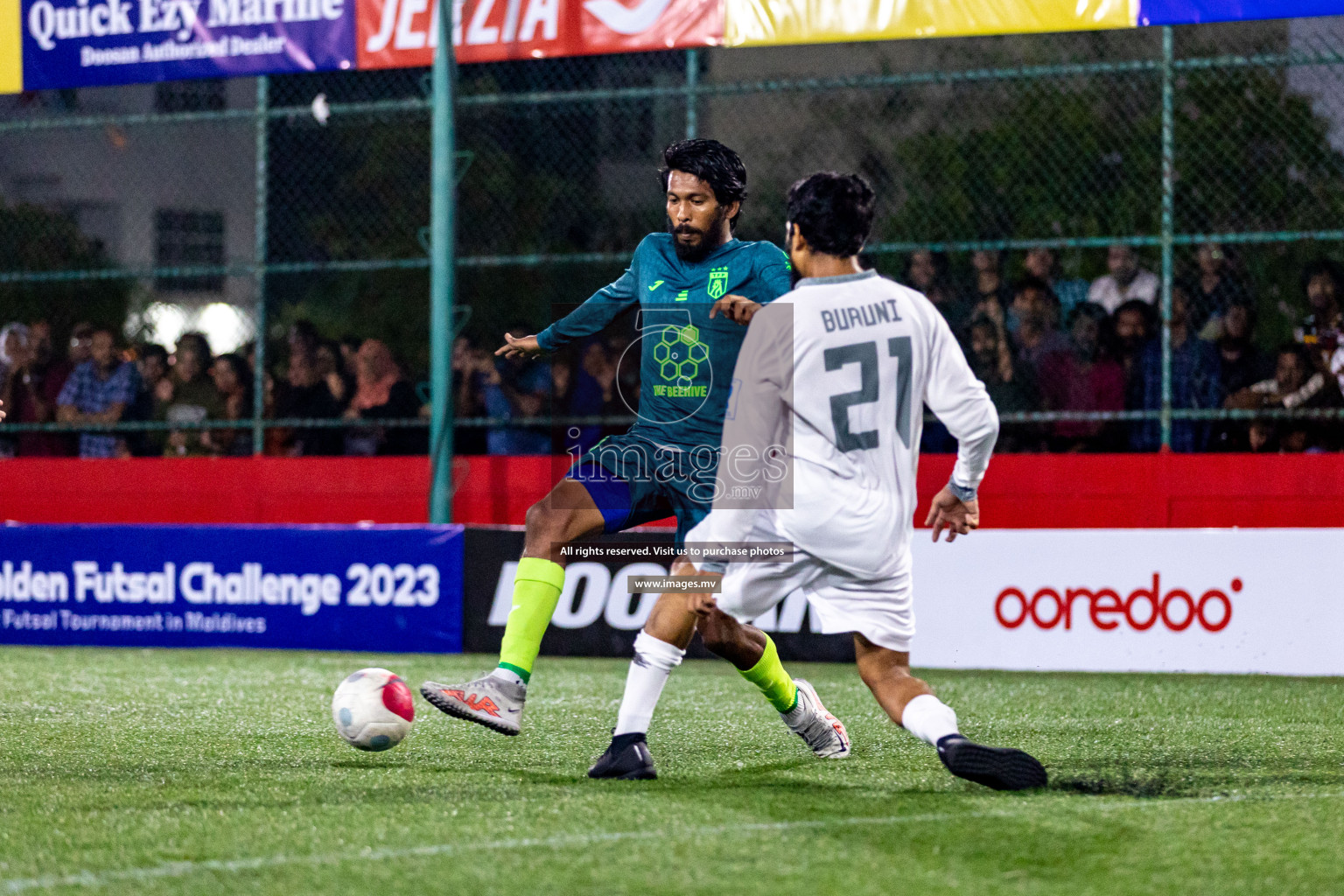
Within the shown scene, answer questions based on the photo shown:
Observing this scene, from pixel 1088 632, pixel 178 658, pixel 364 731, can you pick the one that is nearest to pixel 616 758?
pixel 364 731

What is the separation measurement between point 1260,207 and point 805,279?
695cm

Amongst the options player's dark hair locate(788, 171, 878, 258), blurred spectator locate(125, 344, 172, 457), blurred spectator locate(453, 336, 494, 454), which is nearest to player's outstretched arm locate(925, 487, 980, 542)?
player's dark hair locate(788, 171, 878, 258)

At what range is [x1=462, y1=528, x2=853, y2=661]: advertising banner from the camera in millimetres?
9539

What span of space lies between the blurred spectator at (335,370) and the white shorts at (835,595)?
733 centimetres

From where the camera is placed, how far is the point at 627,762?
492 centimetres

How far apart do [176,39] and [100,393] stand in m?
2.55

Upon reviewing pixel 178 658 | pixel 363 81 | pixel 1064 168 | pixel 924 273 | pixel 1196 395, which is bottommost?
pixel 178 658

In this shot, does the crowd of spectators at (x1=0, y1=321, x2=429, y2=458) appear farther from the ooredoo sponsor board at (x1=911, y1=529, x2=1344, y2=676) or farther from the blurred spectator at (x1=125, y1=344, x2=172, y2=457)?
the ooredoo sponsor board at (x1=911, y1=529, x2=1344, y2=676)

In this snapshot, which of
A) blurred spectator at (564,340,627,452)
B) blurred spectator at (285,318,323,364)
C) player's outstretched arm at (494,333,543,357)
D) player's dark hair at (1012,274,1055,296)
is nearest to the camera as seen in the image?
player's outstretched arm at (494,333,543,357)

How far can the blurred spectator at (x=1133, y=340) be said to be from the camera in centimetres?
995

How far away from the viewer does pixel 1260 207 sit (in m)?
10.6

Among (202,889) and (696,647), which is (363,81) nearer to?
(696,647)

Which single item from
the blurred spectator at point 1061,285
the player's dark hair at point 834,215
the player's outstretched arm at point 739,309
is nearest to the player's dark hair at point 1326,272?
the blurred spectator at point 1061,285

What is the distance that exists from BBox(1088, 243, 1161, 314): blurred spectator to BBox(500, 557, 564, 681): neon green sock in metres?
5.78
